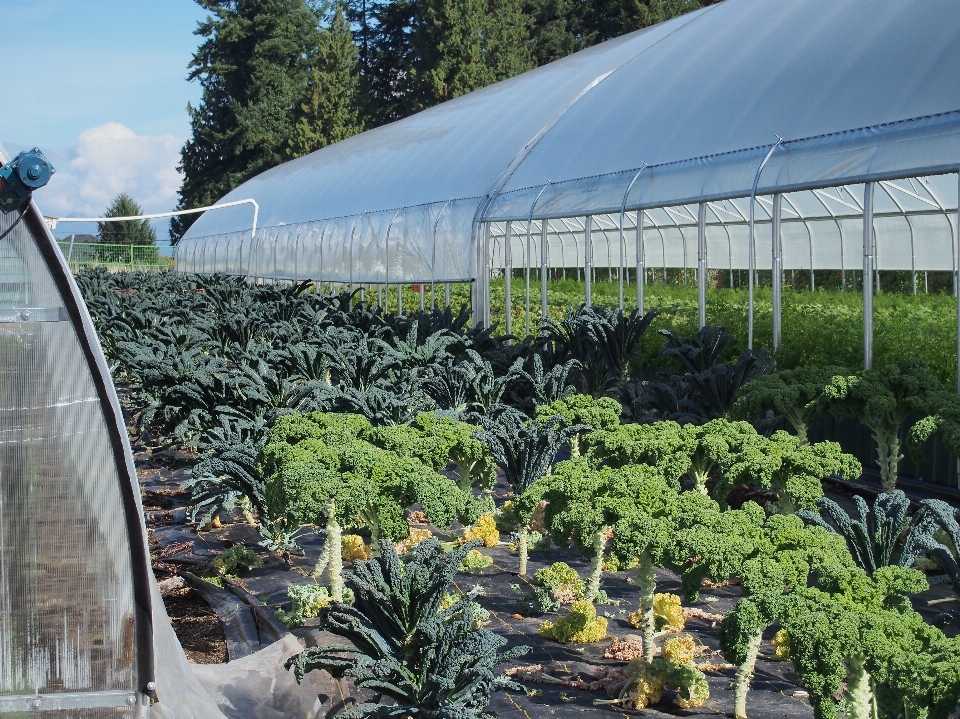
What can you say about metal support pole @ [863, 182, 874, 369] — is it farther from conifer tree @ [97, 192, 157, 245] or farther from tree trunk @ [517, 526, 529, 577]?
A: conifer tree @ [97, 192, 157, 245]

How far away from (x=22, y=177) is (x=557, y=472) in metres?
2.67

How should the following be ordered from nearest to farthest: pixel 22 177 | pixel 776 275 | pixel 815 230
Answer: pixel 22 177, pixel 776 275, pixel 815 230

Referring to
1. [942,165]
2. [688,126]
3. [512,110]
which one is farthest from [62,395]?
[512,110]

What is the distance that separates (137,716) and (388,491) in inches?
75.5

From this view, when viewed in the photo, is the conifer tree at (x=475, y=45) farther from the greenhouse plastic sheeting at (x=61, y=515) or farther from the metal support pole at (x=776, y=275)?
the greenhouse plastic sheeting at (x=61, y=515)

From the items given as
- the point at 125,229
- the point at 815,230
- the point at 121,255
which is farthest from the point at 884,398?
the point at 125,229

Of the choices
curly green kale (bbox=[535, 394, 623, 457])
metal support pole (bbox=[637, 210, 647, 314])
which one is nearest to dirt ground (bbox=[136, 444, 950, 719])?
curly green kale (bbox=[535, 394, 623, 457])

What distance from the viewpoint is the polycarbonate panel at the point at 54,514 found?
8.68 ft

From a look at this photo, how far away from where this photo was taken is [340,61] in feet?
147

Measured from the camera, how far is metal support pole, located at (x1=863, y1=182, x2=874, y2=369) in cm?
734

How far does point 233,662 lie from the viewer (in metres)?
4.06

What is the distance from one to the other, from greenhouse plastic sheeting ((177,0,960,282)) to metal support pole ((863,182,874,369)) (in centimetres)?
21

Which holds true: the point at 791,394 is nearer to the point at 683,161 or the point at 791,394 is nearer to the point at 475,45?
the point at 683,161

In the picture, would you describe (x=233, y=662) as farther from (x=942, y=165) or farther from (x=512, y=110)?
(x=512, y=110)
